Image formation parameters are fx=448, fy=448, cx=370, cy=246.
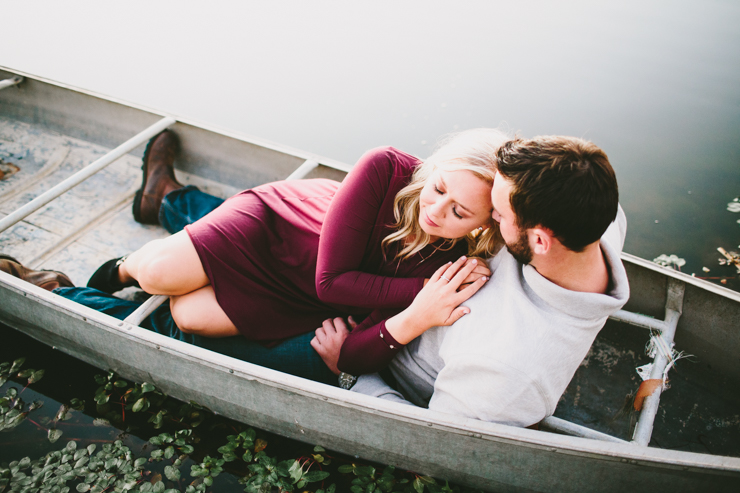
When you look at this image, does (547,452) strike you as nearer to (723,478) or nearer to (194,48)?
(723,478)

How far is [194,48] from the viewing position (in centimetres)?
522

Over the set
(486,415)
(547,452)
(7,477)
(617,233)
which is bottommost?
(7,477)

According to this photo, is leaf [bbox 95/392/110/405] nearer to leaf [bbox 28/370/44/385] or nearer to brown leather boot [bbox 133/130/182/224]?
leaf [bbox 28/370/44/385]

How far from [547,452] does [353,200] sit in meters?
1.00

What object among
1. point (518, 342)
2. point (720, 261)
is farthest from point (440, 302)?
point (720, 261)

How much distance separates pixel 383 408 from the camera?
143 centimetres

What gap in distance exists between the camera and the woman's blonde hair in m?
1.33

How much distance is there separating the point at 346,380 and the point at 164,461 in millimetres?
962

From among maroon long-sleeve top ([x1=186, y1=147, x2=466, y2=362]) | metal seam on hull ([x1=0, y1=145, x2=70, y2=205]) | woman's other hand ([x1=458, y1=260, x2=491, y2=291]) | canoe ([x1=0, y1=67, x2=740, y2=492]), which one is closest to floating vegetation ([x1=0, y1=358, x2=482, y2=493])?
canoe ([x1=0, y1=67, x2=740, y2=492])

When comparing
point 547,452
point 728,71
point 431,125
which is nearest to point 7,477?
point 547,452

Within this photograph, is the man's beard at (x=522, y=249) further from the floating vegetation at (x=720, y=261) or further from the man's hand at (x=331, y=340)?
the floating vegetation at (x=720, y=261)

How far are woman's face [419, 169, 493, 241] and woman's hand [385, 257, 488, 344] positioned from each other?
4.6 inches

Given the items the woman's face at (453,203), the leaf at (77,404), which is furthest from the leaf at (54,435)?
the woman's face at (453,203)

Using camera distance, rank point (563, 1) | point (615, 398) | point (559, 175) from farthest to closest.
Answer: point (563, 1) < point (615, 398) < point (559, 175)
